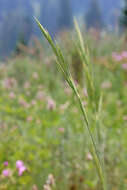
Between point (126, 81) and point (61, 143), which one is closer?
point (61, 143)

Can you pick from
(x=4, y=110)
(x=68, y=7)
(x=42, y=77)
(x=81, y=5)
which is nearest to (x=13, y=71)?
(x=42, y=77)

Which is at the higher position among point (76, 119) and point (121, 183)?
point (76, 119)

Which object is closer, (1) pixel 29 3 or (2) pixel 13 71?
(2) pixel 13 71

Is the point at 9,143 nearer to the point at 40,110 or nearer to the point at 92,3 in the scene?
the point at 40,110

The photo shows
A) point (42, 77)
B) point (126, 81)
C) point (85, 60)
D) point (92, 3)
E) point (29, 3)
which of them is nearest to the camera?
point (85, 60)

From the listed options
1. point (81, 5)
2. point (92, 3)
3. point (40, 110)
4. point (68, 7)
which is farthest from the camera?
point (81, 5)

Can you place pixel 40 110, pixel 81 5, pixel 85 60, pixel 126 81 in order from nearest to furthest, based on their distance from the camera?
1. pixel 85 60
2. pixel 40 110
3. pixel 126 81
4. pixel 81 5

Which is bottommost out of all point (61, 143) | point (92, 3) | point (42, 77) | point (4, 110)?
point (61, 143)

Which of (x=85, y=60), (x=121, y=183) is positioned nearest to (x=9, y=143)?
(x=121, y=183)

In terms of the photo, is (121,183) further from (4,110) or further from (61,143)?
(4,110)

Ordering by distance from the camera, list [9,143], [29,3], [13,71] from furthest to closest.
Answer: [29,3], [13,71], [9,143]
